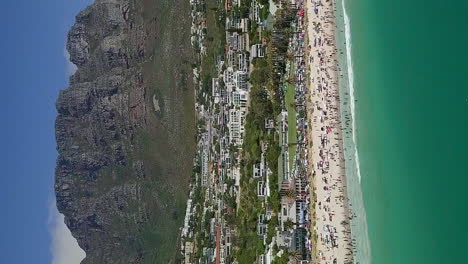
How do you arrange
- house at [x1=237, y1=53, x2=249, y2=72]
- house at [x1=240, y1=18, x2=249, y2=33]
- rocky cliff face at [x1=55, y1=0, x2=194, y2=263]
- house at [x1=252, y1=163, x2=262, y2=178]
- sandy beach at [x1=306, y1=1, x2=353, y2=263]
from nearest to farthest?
1. sandy beach at [x1=306, y1=1, x2=353, y2=263]
2. house at [x1=252, y1=163, x2=262, y2=178]
3. house at [x1=237, y1=53, x2=249, y2=72]
4. house at [x1=240, y1=18, x2=249, y2=33]
5. rocky cliff face at [x1=55, y1=0, x2=194, y2=263]

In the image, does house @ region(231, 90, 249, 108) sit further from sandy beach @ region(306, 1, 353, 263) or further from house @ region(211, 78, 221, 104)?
sandy beach @ region(306, 1, 353, 263)

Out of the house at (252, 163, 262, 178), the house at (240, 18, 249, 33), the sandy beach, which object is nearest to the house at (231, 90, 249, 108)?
the house at (240, 18, 249, 33)

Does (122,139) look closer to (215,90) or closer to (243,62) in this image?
(215,90)

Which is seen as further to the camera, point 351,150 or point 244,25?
point 244,25

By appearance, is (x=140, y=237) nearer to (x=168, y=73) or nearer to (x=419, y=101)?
(x=168, y=73)

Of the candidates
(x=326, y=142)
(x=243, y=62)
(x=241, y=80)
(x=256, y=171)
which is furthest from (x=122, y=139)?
(x=326, y=142)

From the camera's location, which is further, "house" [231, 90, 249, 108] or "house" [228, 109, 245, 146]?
"house" [231, 90, 249, 108]

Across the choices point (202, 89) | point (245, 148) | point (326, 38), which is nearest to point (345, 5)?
point (326, 38)
